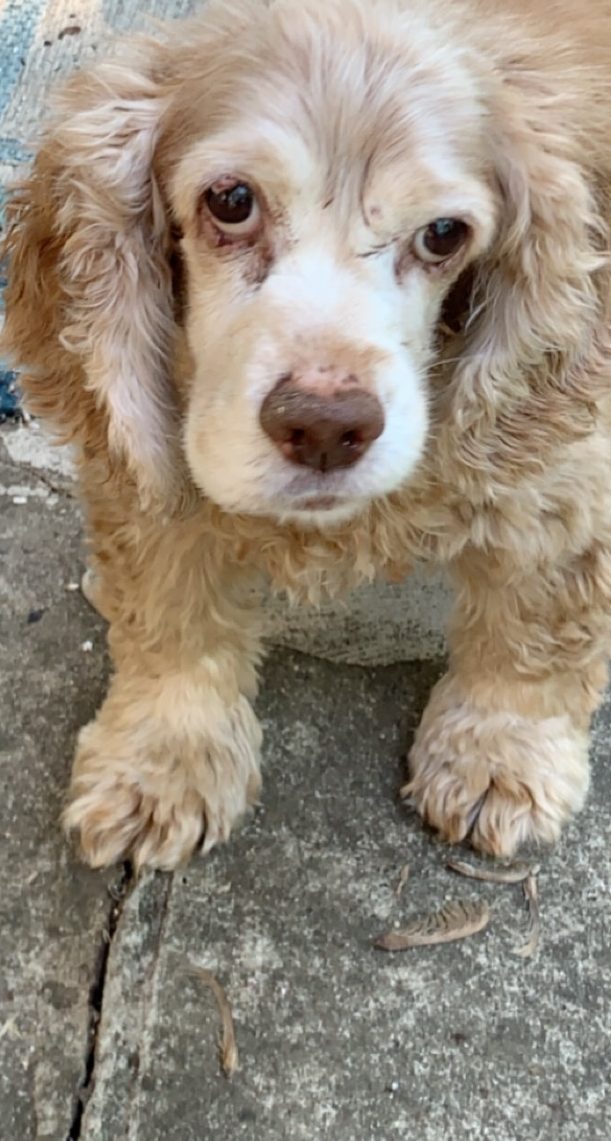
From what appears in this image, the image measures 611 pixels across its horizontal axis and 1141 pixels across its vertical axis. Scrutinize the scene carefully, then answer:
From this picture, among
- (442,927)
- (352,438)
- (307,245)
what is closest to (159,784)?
(442,927)

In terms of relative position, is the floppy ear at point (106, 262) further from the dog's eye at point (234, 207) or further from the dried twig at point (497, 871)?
the dried twig at point (497, 871)

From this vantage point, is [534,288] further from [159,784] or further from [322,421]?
[159,784]

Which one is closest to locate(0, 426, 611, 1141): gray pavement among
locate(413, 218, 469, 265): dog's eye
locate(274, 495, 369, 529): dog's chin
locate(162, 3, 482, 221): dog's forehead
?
locate(274, 495, 369, 529): dog's chin

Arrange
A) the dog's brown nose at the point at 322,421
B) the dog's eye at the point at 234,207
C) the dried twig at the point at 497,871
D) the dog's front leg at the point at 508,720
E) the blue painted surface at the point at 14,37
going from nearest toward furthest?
the dog's brown nose at the point at 322,421
the dog's eye at the point at 234,207
the dog's front leg at the point at 508,720
the dried twig at the point at 497,871
the blue painted surface at the point at 14,37

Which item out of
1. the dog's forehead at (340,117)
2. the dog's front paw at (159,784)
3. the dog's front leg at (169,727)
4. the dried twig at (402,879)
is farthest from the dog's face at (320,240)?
the dried twig at (402,879)

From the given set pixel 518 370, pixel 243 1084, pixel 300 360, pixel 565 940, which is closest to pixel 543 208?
pixel 518 370
